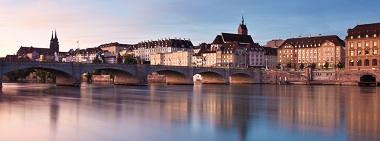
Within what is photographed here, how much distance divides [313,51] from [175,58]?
47.2 m

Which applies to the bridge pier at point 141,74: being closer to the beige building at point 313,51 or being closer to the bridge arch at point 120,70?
the bridge arch at point 120,70

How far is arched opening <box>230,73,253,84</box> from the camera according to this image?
101 meters

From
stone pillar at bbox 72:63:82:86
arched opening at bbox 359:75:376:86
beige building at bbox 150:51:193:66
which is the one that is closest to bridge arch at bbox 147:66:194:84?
stone pillar at bbox 72:63:82:86

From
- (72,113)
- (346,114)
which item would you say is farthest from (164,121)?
(346,114)

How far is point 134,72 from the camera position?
75.8m

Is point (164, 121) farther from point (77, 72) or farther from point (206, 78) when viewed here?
point (206, 78)

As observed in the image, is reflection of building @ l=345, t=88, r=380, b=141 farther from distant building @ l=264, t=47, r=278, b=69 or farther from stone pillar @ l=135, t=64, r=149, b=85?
distant building @ l=264, t=47, r=278, b=69

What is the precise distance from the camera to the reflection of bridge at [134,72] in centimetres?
6271

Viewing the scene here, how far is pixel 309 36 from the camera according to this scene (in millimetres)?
131375

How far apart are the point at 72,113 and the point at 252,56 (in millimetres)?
111044

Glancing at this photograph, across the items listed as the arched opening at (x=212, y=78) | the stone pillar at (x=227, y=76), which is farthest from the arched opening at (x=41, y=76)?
the stone pillar at (x=227, y=76)

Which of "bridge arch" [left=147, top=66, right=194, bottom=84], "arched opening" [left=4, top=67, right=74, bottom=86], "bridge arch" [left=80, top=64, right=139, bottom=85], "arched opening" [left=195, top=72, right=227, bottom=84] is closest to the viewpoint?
"arched opening" [left=4, top=67, right=74, bottom=86]

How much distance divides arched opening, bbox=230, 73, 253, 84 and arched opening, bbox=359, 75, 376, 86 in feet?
82.1

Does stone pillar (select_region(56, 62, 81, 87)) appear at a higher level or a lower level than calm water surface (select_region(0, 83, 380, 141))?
higher
